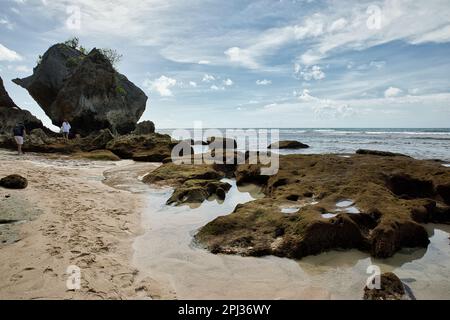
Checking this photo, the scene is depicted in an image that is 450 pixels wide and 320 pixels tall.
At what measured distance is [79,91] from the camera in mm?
31422

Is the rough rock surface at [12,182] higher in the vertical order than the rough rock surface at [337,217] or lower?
higher

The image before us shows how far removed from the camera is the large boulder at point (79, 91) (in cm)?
3156

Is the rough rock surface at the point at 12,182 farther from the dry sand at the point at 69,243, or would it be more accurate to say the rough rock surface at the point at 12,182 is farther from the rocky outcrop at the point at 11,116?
the rocky outcrop at the point at 11,116

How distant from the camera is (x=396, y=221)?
5.25m

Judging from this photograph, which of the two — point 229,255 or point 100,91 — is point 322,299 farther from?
point 100,91

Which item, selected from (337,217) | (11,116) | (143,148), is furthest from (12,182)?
(11,116)

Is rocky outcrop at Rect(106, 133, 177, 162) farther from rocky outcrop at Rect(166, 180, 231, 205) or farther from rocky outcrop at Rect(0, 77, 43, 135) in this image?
rocky outcrop at Rect(0, 77, 43, 135)

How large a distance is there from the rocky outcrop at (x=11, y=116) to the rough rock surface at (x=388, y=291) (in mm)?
31160

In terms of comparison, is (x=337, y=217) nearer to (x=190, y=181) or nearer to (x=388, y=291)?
(x=388, y=291)

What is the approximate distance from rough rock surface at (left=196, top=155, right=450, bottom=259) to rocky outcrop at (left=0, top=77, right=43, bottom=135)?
27998 millimetres

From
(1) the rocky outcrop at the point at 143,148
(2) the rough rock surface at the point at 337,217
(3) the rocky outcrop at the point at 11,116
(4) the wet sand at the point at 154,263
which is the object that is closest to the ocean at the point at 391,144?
(1) the rocky outcrop at the point at 143,148

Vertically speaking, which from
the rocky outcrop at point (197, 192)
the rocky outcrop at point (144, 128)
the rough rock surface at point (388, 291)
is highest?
the rocky outcrop at point (144, 128)
